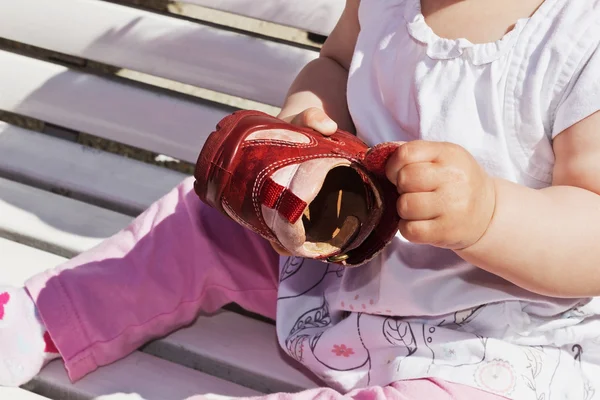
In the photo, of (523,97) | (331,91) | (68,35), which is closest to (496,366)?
(523,97)

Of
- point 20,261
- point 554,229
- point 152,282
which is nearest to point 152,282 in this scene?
point 152,282

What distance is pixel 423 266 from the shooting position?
3.58 feet

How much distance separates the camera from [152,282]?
1244 millimetres

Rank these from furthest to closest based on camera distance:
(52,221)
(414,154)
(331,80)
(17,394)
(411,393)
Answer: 1. (52,221)
2. (331,80)
3. (17,394)
4. (411,393)
5. (414,154)

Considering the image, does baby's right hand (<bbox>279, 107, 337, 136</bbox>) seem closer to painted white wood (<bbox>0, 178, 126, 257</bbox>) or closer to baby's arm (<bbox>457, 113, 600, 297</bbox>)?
baby's arm (<bbox>457, 113, 600, 297</bbox>)

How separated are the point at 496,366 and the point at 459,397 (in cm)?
6

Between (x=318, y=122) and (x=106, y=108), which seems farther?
(x=106, y=108)

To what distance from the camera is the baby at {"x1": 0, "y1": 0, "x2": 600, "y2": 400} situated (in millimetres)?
935

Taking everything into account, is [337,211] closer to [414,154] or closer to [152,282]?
[414,154]

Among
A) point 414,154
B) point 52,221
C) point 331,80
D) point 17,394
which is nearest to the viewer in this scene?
point 414,154

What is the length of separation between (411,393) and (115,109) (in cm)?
84

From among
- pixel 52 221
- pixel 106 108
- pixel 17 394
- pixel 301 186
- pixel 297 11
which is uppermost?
pixel 297 11

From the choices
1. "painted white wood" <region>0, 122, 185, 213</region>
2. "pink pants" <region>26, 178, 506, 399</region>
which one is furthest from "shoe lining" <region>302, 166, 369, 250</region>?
"painted white wood" <region>0, 122, 185, 213</region>

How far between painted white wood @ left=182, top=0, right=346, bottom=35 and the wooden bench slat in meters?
0.60
